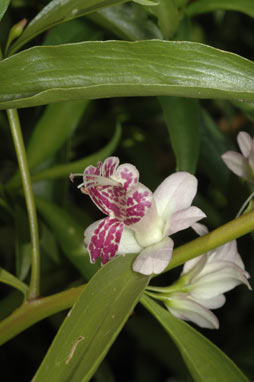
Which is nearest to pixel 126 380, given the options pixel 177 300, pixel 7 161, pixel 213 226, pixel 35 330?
pixel 35 330

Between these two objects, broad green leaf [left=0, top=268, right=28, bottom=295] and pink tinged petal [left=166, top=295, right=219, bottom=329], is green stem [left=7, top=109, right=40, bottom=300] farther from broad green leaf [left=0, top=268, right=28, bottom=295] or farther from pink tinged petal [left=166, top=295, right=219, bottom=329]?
pink tinged petal [left=166, top=295, right=219, bottom=329]

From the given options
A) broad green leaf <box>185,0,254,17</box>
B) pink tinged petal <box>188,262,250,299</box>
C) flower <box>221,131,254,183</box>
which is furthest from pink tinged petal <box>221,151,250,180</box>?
broad green leaf <box>185,0,254,17</box>

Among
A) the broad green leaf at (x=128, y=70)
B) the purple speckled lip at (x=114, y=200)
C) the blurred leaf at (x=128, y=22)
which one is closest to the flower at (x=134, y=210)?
the purple speckled lip at (x=114, y=200)

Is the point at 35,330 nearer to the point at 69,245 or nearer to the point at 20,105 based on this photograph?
the point at 69,245

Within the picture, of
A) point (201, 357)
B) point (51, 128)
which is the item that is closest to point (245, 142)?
point (201, 357)

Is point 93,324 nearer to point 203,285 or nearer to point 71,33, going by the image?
point 203,285

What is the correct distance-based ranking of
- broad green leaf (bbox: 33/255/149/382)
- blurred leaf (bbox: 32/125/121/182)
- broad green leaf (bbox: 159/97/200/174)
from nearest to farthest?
broad green leaf (bbox: 33/255/149/382) → broad green leaf (bbox: 159/97/200/174) → blurred leaf (bbox: 32/125/121/182)
